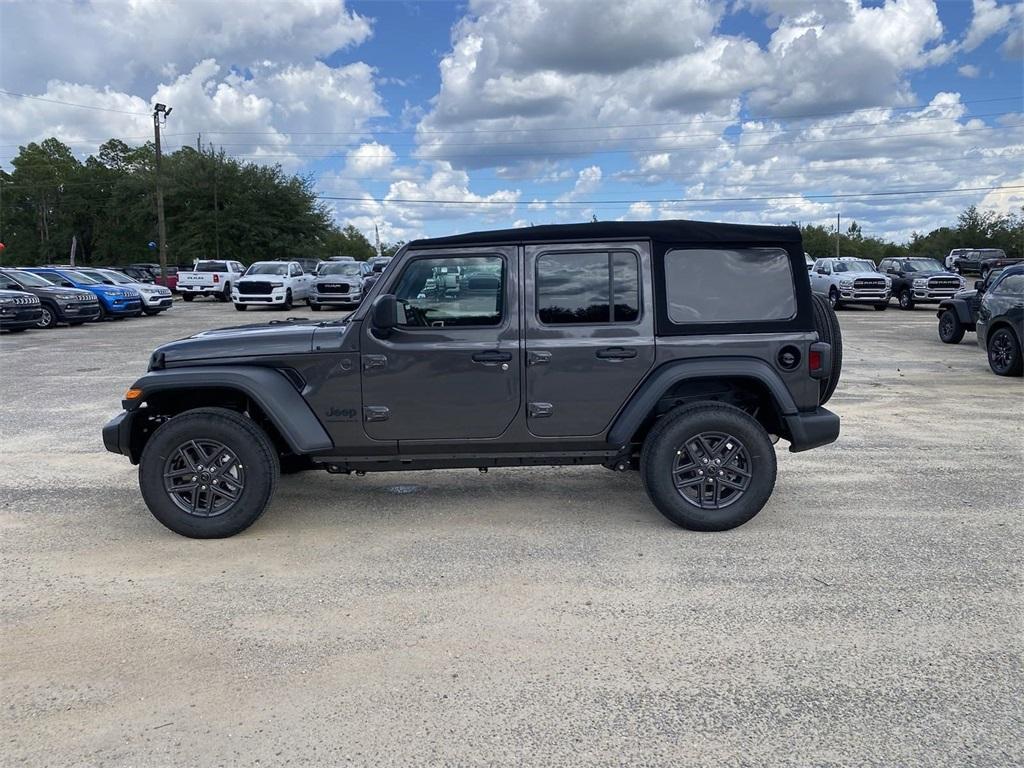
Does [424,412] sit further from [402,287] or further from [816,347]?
[816,347]

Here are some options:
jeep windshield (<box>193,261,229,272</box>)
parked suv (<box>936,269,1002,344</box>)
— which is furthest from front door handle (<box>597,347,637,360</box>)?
jeep windshield (<box>193,261,229,272</box>)

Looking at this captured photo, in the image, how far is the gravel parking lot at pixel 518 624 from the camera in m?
2.88

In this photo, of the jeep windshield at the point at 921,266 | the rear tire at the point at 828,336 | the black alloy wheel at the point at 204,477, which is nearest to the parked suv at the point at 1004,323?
the rear tire at the point at 828,336

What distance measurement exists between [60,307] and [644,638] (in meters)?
22.1

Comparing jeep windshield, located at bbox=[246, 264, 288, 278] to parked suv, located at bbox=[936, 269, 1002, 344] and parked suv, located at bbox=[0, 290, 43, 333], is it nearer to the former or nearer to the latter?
parked suv, located at bbox=[0, 290, 43, 333]

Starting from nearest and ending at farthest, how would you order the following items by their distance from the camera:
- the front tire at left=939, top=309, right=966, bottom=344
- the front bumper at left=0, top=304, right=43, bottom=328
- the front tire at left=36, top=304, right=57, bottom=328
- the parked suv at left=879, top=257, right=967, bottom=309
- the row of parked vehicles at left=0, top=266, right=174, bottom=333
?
the front tire at left=939, top=309, right=966, bottom=344 < the front bumper at left=0, top=304, right=43, bottom=328 < the row of parked vehicles at left=0, top=266, right=174, bottom=333 < the front tire at left=36, top=304, right=57, bottom=328 < the parked suv at left=879, top=257, right=967, bottom=309

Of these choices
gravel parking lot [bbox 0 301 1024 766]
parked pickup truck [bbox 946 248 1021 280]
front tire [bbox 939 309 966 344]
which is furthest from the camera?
parked pickup truck [bbox 946 248 1021 280]

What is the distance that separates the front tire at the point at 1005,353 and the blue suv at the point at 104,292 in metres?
22.7

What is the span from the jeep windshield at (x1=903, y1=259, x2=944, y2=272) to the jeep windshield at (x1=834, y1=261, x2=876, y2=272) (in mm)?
1525

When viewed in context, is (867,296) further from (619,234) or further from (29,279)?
(29,279)

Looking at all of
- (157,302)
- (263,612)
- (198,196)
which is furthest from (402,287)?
(198,196)

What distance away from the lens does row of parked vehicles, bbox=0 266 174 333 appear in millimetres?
19484

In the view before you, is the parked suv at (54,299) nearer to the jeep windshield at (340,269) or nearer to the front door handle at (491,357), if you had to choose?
the jeep windshield at (340,269)

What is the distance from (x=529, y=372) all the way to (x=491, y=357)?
252mm
